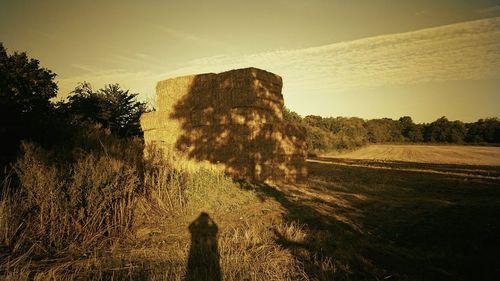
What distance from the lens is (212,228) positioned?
6539 millimetres

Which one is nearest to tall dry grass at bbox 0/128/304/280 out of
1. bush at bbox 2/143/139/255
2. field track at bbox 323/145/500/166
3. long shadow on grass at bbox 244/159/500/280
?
bush at bbox 2/143/139/255

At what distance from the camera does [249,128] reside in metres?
11.4

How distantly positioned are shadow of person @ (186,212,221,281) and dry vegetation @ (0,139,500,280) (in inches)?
1.1

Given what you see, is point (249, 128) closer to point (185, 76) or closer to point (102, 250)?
point (185, 76)

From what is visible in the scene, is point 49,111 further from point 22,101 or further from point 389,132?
point 389,132

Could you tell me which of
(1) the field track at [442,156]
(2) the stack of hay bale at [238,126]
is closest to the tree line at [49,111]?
(2) the stack of hay bale at [238,126]

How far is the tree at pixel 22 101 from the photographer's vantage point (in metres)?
8.57

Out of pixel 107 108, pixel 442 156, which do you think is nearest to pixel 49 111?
pixel 107 108

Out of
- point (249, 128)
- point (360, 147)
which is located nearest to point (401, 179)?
point (249, 128)

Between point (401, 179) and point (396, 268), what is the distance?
9.89m

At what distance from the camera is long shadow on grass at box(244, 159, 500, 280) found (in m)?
4.40

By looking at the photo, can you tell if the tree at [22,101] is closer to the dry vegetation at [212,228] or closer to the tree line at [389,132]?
the dry vegetation at [212,228]

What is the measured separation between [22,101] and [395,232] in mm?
11348

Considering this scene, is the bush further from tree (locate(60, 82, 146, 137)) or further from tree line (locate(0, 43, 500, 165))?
tree (locate(60, 82, 146, 137))
